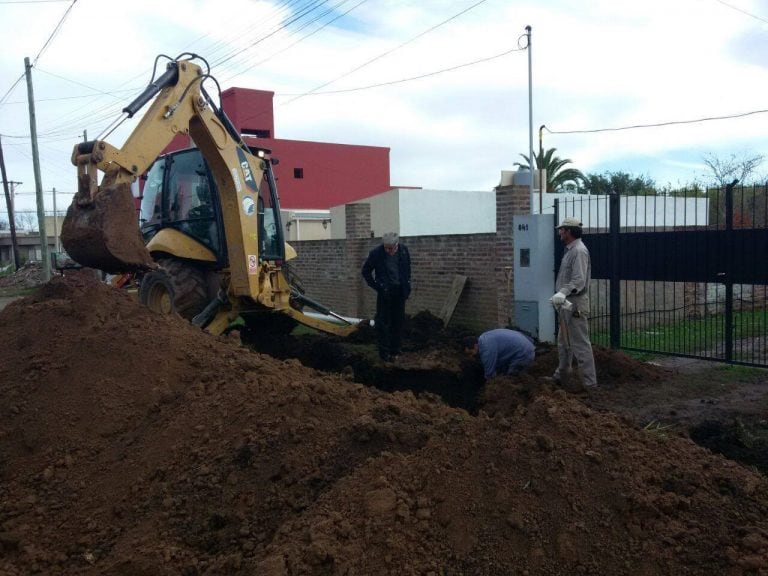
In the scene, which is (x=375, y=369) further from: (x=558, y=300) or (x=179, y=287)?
(x=179, y=287)

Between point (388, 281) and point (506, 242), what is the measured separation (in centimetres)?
214

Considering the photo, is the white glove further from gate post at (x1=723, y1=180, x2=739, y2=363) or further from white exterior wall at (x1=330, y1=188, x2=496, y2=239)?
white exterior wall at (x1=330, y1=188, x2=496, y2=239)

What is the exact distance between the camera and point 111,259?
618 cm

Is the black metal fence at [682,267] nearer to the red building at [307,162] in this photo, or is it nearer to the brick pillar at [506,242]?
the brick pillar at [506,242]

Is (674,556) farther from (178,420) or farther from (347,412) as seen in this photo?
(178,420)

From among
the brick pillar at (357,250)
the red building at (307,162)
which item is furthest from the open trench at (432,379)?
the red building at (307,162)

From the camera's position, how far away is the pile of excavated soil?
305cm

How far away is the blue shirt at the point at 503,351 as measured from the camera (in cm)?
714

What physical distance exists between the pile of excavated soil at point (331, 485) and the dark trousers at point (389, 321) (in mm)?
3449

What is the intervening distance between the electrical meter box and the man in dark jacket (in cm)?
167

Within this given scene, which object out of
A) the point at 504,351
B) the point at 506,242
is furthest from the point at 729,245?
the point at 506,242

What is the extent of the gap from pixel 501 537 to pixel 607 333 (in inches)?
302

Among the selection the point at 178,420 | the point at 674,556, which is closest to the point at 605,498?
the point at 674,556

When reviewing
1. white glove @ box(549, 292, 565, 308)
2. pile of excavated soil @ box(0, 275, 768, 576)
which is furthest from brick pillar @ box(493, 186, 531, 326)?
pile of excavated soil @ box(0, 275, 768, 576)
